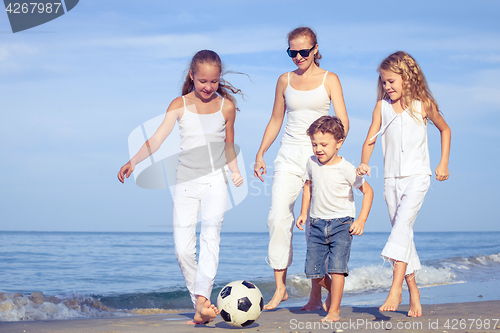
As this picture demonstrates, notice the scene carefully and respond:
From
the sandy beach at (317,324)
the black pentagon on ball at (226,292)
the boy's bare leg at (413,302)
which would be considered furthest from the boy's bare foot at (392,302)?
the black pentagon on ball at (226,292)

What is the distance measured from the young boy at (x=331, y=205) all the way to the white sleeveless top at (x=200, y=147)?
0.83 meters

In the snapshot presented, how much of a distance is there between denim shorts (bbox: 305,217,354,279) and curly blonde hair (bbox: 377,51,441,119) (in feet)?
3.97

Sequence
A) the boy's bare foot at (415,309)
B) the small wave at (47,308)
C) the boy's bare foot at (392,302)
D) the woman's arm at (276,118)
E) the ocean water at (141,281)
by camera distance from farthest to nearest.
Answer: the ocean water at (141,281) → the small wave at (47,308) → the woman's arm at (276,118) → the boy's bare foot at (415,309) → the boy's bare foot at (392,302)

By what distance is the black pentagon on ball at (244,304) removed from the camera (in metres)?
3.34

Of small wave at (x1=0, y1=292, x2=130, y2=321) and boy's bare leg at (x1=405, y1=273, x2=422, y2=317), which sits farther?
small wave at (x1=0, y1=292, x2=130, y2=321)

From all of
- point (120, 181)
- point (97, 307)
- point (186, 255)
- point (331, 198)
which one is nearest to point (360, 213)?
point (331, 198)

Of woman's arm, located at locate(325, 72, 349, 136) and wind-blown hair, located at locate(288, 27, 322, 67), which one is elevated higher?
wind-blown hair, located at locate(288, 27, 322, 67)

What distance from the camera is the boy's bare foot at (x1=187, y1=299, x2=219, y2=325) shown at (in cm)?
347

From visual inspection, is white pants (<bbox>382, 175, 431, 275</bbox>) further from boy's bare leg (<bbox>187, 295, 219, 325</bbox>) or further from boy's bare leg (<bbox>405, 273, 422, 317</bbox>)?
boy's bare leg (<bbox>187, 295, 219, 325</bbox>)

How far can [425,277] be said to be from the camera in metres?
10.6

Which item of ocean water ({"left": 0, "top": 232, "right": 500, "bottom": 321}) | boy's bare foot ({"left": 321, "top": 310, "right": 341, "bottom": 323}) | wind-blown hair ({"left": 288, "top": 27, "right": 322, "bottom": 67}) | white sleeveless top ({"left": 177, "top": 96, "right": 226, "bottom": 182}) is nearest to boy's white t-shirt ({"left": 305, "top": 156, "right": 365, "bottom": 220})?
boy's bare foot ({"left": 321, "top": 310, "right": 341, "bottom": 323})

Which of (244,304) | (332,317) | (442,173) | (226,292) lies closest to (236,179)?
(226,292)

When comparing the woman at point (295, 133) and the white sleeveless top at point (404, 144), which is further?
the woman at point (295, 133)

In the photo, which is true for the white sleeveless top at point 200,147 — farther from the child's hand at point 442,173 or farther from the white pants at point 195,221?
the child's hand at point 442,173
